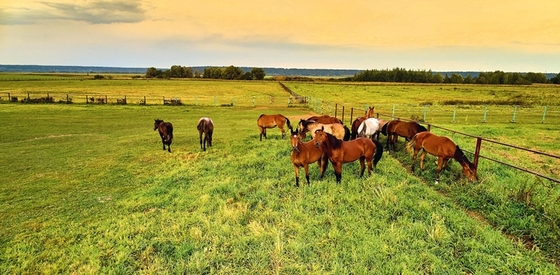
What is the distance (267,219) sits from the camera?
5.45 metres

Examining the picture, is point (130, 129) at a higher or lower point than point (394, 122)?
lower

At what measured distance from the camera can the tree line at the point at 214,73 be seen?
106188 mm

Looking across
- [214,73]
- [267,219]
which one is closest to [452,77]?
[214,73]

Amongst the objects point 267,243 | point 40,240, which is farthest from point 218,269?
point 40,240

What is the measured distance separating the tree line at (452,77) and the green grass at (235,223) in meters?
106

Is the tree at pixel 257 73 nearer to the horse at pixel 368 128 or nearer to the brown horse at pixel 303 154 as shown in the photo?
the horse at pixel 368 128

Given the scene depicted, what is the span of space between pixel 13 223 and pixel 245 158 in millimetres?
5814

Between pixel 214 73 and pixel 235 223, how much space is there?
108737mm

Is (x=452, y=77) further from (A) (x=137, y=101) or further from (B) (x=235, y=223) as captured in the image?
(B) (x=235, y=223)

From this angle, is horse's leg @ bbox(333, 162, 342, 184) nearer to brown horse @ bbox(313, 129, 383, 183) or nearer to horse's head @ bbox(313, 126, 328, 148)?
brown horse @ bbox(313, 129, 383, 183)

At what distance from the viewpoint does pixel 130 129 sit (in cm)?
1797

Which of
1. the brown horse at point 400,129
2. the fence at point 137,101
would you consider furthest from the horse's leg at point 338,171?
the fence at point 137,101

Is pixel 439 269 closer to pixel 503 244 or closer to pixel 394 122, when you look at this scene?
pixel 503 244

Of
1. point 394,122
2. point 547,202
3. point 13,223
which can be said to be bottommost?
A: point 13,223
